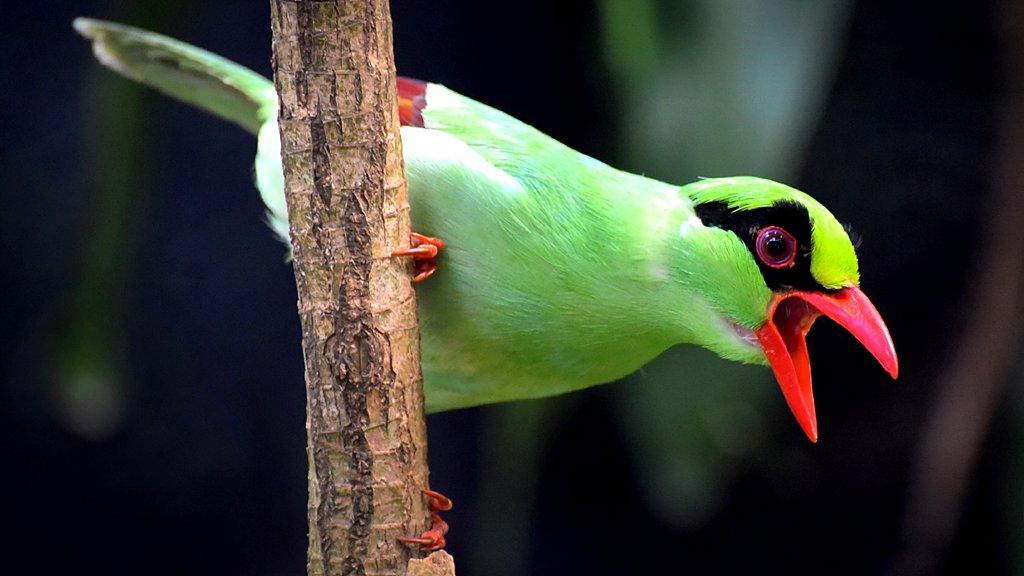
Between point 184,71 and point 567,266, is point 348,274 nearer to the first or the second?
point 567,266

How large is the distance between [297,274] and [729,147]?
1445 mm

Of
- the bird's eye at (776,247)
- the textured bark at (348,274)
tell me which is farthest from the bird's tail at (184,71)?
the bird's eye at (776,247)

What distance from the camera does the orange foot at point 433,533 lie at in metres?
1.81

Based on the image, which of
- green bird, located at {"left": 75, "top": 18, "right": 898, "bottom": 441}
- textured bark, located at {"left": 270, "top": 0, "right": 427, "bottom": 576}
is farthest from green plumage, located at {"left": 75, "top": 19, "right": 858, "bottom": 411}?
textured bark, located at {"left": 270, "top": 0, "right": 427, "bottom": 576}

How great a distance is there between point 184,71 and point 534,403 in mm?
1597

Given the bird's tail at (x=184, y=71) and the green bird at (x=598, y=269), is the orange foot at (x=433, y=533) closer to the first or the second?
the green bird at (x=598, y=269)

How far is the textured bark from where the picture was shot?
5.64ft

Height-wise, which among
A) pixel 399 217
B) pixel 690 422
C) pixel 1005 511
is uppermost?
pixel 399 217

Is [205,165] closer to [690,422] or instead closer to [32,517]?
[32,517]

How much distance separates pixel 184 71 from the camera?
276 centimetres

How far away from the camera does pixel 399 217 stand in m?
1.83

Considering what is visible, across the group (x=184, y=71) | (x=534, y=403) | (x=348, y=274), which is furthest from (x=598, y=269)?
(x=534, y=403)

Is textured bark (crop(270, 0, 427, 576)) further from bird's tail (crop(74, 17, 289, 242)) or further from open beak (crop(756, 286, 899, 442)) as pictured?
bird's tail (crop(74, 17, 289, 242))

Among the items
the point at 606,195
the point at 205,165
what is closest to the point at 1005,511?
the point at 606,195
